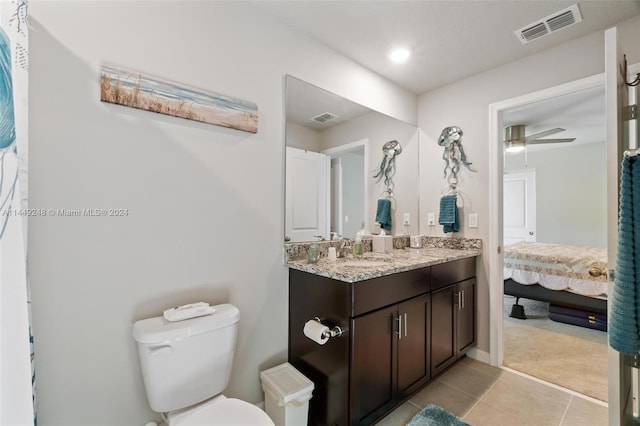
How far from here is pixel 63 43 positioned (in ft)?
3.84

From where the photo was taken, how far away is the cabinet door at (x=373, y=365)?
1463 mm

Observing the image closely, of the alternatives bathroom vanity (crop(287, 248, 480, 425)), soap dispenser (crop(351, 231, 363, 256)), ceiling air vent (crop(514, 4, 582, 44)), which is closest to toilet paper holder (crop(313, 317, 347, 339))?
bathroom vanity (crop(287, 248, 480, 425))

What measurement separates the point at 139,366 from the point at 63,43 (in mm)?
1446

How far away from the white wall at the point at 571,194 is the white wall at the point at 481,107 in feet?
13.0

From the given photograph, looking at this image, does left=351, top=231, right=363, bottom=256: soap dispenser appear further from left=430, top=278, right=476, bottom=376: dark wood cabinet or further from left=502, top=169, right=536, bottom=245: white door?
left=502, top=169, right=536, bottom=245: white door

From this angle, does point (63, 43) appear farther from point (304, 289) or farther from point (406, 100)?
point (406, 100)

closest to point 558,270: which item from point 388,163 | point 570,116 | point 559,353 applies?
point 559,353

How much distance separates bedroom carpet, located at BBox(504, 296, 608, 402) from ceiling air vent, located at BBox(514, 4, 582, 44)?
2501 millimetres

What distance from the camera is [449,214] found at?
258 cm

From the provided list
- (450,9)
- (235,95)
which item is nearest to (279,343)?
(235,95)

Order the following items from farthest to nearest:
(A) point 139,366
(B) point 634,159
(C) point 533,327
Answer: (C) point 533,327, (A) point 139,366, (B) point 634,159

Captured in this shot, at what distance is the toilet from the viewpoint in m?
1.16

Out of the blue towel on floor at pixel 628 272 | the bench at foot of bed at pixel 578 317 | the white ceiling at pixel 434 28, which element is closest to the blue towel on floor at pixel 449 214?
the white ceiling at pixel 434 28

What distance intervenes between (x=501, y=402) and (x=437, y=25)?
2.55 meters
